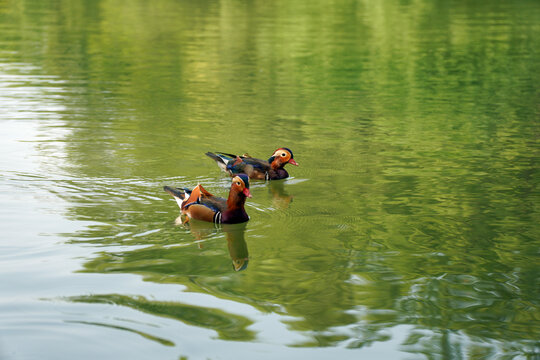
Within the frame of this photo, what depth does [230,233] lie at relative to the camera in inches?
418

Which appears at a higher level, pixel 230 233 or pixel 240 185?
pixel 240 185

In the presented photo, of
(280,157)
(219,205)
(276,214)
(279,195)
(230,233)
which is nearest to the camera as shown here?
(230,233)

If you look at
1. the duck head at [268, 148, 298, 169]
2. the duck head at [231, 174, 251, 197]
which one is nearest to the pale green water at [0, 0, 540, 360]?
the duck head at [268, 148, 298, 169]

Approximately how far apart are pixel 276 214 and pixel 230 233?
1.07 m

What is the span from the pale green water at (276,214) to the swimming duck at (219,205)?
0.85 ft

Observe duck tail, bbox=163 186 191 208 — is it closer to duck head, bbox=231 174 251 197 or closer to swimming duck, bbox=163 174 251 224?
swimming duck, bbox=163 174 251 224

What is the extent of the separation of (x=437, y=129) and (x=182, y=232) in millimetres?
8677

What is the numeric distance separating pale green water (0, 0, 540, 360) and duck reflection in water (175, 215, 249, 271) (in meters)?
0.06

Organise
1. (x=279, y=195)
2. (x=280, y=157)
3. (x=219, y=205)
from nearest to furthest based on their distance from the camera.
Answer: (x=219, y=205), (x=279, y=195), (x=280, y=157)

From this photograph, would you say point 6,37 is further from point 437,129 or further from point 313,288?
point 313,288

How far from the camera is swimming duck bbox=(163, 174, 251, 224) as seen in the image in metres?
10.7

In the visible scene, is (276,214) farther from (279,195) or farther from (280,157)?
(280,157)

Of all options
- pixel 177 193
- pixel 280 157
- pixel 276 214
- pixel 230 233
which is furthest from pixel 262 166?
pixel 230 233

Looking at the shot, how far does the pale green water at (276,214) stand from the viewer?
7.57 m
